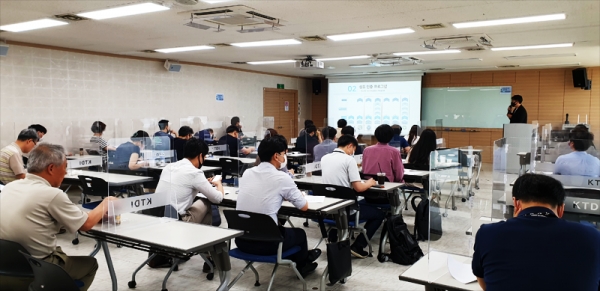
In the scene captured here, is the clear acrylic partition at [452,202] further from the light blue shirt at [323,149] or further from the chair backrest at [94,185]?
the chair backrest at [94,185]

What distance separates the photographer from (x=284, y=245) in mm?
3387

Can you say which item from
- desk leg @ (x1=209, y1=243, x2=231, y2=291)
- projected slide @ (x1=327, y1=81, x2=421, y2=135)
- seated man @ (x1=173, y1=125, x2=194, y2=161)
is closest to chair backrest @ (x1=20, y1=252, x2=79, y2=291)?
desk leg @ (x1=209, y1=243, x2=231, y2=291)

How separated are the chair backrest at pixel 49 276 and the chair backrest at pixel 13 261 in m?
0.12

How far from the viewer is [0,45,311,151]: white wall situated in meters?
7.30

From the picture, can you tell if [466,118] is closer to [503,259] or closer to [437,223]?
[437,223]

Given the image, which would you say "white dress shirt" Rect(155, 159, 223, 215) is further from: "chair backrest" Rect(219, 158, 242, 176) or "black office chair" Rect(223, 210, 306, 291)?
"chair backrest" Rect(219, 158, 242, 176)

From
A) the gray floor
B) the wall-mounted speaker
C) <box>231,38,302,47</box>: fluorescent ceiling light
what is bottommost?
the gray floor

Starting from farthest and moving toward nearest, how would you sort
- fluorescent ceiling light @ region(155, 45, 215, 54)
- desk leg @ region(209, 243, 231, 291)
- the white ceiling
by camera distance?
1. fluorescent ceiling light @ region(155, 45, 215, 54)
2. the white ceiling
3. desk leg @ region(209, 243, 231, 291)

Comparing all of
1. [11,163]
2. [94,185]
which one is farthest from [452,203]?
[11,163]

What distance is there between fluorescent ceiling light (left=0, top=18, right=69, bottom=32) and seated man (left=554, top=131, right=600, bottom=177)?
236 inches

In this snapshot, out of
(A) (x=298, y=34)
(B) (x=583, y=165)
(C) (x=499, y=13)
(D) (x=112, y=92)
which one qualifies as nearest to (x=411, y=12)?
(C) (x=499, y=13)

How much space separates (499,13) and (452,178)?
76.6 inches

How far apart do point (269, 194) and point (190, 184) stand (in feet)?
2.70

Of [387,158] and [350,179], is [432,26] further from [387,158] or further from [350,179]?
[350,179]
